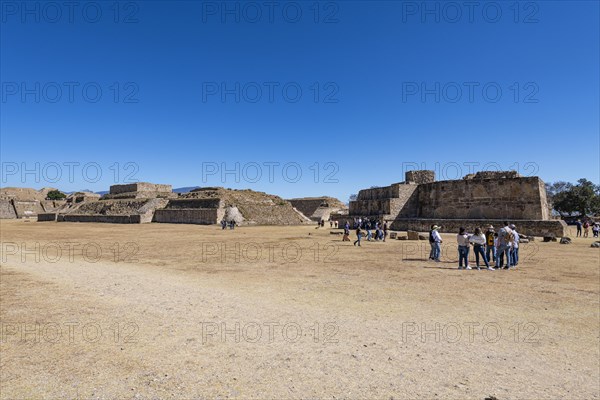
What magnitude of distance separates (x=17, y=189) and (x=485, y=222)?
90.1 meters

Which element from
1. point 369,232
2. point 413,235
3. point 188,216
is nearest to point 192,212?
point 188,216

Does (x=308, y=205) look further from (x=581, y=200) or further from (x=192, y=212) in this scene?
(x=581, y=200)

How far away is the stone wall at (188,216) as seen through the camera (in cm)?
3859

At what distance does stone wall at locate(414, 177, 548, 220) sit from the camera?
2153 cm

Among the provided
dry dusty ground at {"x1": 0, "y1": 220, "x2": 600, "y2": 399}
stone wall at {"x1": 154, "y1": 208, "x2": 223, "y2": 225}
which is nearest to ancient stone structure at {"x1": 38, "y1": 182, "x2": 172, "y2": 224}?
stone wall at {"x1": 154, "y1": 208, "x2": 223, "y2": 225}

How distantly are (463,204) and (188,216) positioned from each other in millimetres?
30020

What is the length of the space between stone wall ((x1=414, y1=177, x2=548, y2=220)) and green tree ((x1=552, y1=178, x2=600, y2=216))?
3616 cm

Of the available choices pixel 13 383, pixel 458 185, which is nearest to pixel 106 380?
pixel 13 383

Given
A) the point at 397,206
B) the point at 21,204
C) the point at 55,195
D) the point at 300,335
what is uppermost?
the point at 55,195

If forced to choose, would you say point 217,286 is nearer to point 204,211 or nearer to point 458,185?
point 458,185

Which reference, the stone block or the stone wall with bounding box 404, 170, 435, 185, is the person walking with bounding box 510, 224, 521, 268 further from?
the stone wall with bounding box 404, 170, 435, 185

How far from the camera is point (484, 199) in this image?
23422 mm

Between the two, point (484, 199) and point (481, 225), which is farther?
point (484, 199)

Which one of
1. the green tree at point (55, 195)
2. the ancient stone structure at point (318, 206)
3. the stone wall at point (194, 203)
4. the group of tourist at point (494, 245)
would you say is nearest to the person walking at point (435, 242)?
the group of tourist at point (494, 245)
